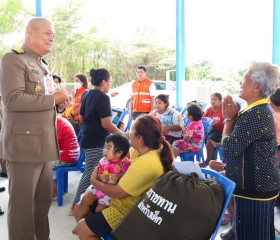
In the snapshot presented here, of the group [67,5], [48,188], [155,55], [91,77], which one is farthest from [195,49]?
[48,188]

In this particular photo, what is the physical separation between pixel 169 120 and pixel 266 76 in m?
2.31

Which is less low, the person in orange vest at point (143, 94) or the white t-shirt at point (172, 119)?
the person in orange vest at point (143, 94)

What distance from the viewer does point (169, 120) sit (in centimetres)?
399

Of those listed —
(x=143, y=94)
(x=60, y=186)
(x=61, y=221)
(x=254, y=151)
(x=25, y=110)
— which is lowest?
(x=61, y=221)

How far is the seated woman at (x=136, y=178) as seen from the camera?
167 centimetres

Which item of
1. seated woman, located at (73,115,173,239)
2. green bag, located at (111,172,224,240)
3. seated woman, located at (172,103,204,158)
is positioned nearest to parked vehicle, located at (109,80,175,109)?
seated woman, located at (172,103,204,158)

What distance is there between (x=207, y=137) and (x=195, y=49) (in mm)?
4692

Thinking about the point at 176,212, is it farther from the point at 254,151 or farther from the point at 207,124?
the point at 207,124

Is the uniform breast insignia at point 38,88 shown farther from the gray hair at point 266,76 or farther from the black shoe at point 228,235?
the black shoe at point 228,235

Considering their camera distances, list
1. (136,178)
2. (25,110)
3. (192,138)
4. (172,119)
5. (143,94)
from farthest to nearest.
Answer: (143,94) < (172,119) < (192,138) < (25,110) < (136,178)

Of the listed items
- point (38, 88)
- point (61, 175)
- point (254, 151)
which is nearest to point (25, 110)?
point (38, 88)

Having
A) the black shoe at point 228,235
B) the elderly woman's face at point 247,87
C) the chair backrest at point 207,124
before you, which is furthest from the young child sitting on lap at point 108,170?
the chair backrest at point 207,124

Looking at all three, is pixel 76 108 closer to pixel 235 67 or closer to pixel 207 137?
pixel 207 137

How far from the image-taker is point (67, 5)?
8555 millimetres
